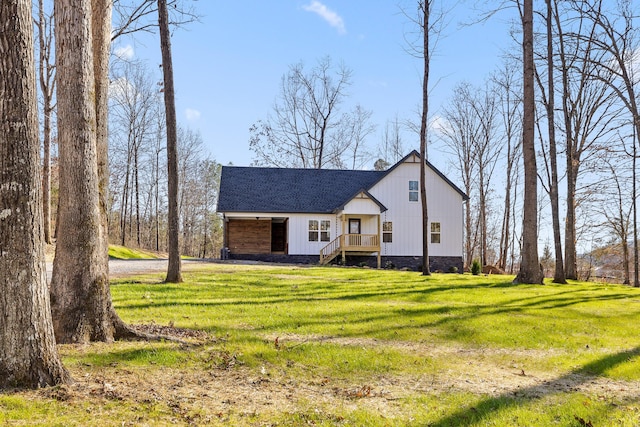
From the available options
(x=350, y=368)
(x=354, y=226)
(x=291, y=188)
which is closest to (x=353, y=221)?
(x=354, y=226)

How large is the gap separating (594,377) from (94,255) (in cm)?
563

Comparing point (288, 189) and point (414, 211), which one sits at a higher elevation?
point (288, 189)

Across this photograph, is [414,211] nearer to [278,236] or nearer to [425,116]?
[278,236]

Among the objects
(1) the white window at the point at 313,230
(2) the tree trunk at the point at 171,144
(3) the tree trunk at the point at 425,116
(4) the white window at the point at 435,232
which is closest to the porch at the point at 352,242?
(1) the white window at the point at 313,230

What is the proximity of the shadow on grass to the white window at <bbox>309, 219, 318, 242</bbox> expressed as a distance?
21.1m

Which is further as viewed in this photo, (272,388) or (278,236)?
(278,236)

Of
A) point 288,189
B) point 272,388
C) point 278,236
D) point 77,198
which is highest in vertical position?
point 288,189

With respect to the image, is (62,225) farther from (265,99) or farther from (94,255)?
(265,99)

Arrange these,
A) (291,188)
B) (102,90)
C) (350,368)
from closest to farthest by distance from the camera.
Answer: (350,368) < (102,90) < (291,188)

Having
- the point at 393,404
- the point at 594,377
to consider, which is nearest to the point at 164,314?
the point at 393,404

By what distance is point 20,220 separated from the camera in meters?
3.48

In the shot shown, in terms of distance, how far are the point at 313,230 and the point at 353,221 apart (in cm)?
248

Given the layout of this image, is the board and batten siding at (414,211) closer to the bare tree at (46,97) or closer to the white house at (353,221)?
the white house at (353,221)

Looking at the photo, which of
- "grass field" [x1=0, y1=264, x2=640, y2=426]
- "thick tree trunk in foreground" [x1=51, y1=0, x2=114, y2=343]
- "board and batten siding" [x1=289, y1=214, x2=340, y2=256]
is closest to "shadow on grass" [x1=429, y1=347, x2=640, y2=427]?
"grass field" [x1=0, y1=264, x2=640, y2=426]
